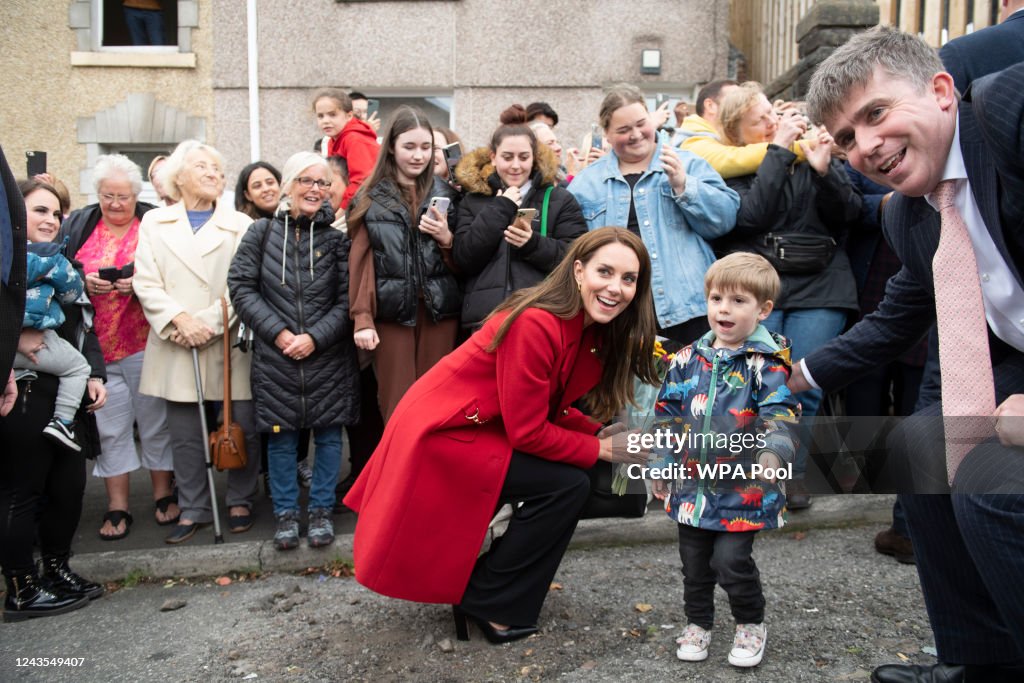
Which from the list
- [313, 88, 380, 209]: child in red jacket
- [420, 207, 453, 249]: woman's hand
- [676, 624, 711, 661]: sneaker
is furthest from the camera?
[313, 88, 380, 209]: child in red jacket

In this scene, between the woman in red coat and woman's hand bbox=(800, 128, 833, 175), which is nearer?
the woman in red coat

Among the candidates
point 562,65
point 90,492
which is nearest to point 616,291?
point 90,492

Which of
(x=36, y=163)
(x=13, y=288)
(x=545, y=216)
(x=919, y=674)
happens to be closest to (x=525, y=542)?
(x=919, y=674)

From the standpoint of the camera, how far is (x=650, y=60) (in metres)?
9.57

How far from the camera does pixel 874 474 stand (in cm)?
299

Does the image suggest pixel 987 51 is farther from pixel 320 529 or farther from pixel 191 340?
pixel 191 340

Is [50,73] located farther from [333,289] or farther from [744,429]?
[744,429]

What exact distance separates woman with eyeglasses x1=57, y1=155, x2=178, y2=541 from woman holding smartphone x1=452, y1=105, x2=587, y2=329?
1.84 metres

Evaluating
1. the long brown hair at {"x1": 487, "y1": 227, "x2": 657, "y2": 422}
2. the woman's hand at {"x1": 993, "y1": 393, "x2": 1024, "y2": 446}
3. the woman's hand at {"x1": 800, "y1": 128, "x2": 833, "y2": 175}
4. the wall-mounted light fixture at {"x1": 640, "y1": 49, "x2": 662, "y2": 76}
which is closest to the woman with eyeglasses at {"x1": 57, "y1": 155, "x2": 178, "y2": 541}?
the long brown hair at {"x1": 487, "y1": 227, "x2": 657, "y2": 422}

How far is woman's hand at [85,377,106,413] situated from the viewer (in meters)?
4.26

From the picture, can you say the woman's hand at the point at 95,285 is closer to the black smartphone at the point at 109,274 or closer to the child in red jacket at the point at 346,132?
the black smartphone at the point at 109,274

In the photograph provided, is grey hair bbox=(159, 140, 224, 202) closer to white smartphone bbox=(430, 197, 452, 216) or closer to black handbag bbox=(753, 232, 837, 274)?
white smartphone bbox=(430, 197, 452, 216)

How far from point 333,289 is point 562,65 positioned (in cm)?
575

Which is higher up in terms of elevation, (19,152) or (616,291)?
(19,152)
